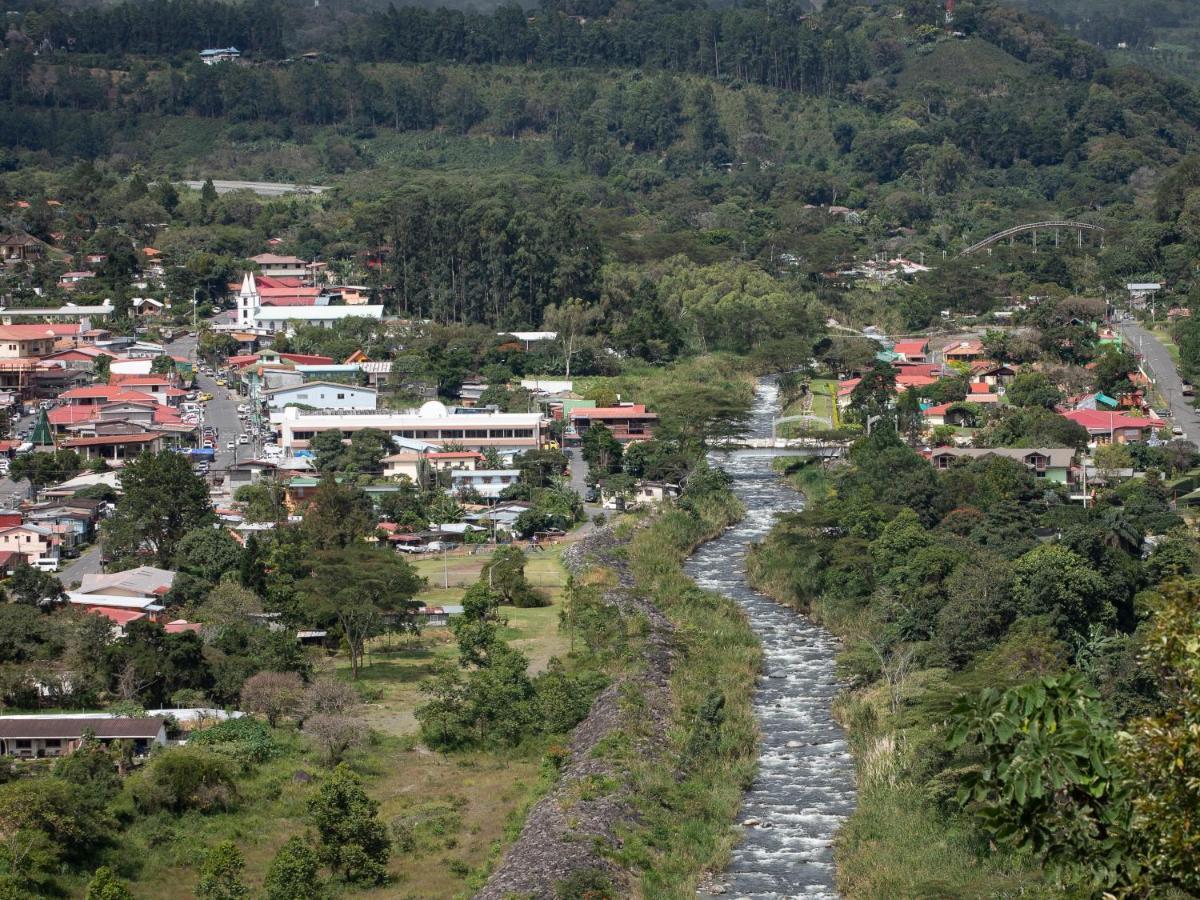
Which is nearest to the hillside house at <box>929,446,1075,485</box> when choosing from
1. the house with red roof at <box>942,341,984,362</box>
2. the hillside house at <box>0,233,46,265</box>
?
the house with red roof at <box>942,341,984,362</box>

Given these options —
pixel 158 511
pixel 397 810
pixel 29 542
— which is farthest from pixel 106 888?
pixel 29 542

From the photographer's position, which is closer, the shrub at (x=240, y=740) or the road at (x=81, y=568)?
the shrub at (x=240, y=740)

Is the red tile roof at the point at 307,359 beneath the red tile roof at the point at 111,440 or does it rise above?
above

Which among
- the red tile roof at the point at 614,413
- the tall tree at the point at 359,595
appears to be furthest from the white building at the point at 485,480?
the tall tree at the point at 359,595

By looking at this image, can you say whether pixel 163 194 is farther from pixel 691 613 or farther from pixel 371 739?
pixel 371 739

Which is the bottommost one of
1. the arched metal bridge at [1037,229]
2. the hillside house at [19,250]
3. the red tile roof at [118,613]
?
the red tile roof at [118,613]

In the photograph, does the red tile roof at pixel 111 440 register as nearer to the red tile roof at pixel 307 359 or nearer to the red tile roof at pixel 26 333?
the red tile roof at pixel 307 359
